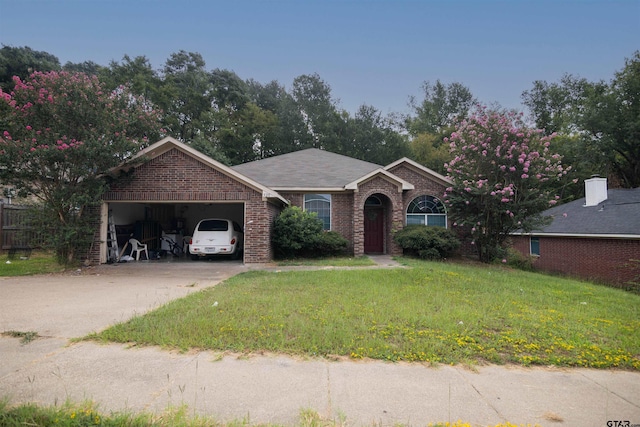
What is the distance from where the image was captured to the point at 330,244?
1277cm

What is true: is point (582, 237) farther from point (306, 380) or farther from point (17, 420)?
point (17, 420)

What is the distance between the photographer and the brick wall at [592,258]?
13.7 metres

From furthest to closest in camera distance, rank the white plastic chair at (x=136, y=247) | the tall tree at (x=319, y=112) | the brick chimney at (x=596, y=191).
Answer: the tall tree at (x=319, y=112) < the brick chimney at (x=596, y=191) < the white plastic chair at (x=136, y=247)

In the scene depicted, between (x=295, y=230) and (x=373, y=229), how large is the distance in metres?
4.75

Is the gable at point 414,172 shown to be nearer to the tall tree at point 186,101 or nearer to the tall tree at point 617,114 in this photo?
the tall tree at point 617,114

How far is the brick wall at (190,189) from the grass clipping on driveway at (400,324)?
4020 millimetres

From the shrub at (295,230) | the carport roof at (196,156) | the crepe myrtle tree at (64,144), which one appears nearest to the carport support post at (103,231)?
the crepe myrtle tree at (64,144)

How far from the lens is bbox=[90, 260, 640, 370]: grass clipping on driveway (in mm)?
3832

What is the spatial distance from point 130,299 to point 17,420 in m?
4.11

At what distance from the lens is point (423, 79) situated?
132 ft

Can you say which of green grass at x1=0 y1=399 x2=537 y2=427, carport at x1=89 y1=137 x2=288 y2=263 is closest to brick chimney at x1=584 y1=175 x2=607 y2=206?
carport at x1=89 y1=137 x2=288 y2=263

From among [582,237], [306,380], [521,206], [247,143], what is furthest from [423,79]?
[306,380]

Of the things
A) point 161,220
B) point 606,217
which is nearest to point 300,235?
point 161,220

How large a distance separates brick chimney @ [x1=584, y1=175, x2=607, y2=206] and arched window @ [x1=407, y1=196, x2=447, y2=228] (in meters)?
10.1
